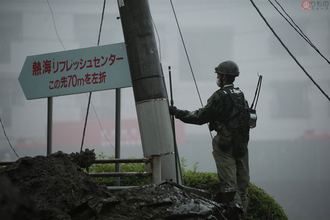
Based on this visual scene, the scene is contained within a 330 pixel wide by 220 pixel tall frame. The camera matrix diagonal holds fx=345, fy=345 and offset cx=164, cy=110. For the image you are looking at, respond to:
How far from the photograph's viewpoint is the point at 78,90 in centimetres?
583


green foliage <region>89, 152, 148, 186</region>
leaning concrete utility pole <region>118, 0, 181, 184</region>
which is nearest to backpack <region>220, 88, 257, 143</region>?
leaning concrete utility pole <region>118, 0, 181, 184</region>

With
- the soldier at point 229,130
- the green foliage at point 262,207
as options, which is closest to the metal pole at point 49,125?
the soldier at point 229,130

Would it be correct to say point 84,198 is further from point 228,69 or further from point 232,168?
point 228,69

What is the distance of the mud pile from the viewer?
238cm

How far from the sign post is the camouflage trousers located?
1.82 metres

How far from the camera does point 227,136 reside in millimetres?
4469

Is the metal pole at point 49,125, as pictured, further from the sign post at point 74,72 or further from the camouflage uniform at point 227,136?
the camouflage uniform at point 227,136

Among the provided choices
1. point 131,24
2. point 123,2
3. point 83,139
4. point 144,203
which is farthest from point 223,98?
point 83,139

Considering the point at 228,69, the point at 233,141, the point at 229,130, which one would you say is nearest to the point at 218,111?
the point at 229,130

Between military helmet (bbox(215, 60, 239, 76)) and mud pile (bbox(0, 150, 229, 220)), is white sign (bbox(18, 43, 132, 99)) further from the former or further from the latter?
mud pile (bbox(0, 150, 229, 220))

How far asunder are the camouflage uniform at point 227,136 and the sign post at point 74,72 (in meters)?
1.52

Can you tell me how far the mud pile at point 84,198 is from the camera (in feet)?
7.80

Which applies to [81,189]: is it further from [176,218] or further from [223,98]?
[223,98]

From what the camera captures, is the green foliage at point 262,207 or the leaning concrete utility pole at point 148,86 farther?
the green foliage at point 262,207
